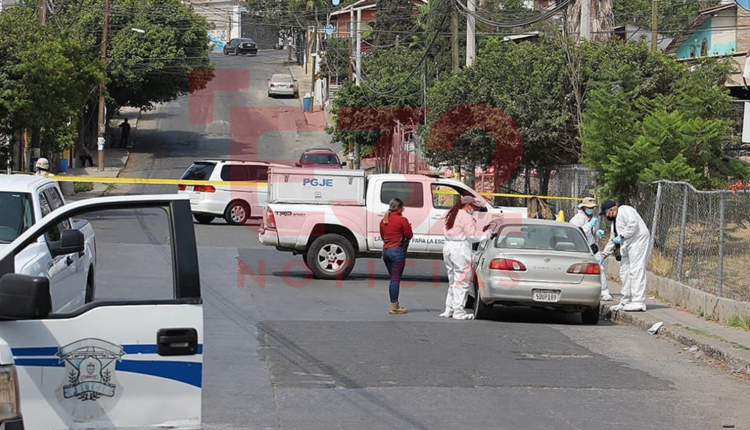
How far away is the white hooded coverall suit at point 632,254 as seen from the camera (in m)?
16.3

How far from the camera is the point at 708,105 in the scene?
21641 millimetres

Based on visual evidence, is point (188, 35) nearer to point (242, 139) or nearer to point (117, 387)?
point (242, 139)

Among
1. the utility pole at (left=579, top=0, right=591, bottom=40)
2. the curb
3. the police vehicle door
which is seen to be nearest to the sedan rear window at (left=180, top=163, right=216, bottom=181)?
the utility pole at (left=579, top=0, right=591, bottom=40)

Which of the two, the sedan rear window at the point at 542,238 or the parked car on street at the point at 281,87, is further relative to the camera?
the parked car on street at the point at 281,87

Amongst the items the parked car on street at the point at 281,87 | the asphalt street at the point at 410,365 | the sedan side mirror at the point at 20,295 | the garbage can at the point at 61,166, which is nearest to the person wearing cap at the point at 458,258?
the asphalt street at the point at 410,365

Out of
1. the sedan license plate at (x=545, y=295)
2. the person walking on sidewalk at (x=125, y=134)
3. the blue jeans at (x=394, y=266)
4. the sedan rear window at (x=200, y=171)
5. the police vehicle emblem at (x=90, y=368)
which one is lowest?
the sedan license plate at (x=545, y=295)

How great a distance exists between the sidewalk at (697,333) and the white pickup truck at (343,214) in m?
3.98

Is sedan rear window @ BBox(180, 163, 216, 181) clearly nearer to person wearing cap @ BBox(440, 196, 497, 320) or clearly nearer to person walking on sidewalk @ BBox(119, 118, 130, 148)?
person wearing cap @ BBox(440, 196, 497, 320)

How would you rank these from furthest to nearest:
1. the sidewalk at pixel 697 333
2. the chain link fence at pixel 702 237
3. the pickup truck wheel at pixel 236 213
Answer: the pickup truck wheel at pixel 236 213
the chain link fence at pixel 702 237
the sidewalk at pixel 697 333

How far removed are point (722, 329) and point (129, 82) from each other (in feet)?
166

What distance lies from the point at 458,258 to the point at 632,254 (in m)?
2.95

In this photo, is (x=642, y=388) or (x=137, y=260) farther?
(x=137, y=260)

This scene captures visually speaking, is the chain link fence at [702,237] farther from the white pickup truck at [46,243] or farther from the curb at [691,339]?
the white pickup truck at [46,243]

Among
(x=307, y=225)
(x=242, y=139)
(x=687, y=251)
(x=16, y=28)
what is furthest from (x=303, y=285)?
(x=242, y=139)
